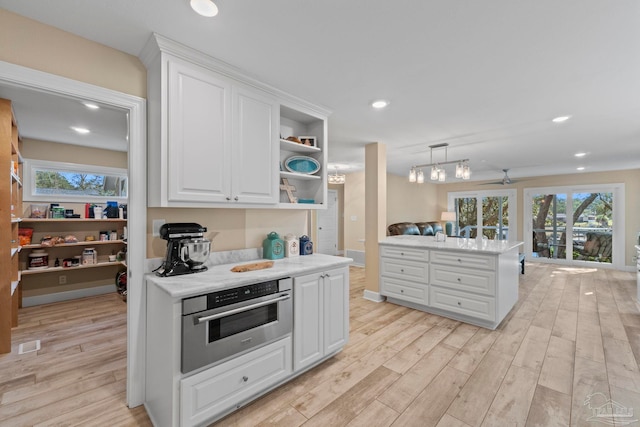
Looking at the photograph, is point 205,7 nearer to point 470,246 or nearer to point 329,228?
point 470,246

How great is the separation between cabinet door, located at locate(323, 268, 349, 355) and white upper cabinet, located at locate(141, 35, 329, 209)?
33.7 inches

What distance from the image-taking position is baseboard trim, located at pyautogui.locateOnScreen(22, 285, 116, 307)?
3857 mm

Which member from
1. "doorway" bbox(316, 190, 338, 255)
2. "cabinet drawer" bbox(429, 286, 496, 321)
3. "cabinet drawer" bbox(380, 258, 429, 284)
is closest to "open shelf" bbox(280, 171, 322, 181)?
"cabinet drawer" bbox(380, 258, 429, 284)

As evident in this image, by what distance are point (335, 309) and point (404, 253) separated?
1762mm

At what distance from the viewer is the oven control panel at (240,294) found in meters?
1.67

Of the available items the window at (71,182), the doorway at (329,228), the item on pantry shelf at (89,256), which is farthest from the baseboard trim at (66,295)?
the doorway at (329,228)

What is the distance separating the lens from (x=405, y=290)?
380 cm

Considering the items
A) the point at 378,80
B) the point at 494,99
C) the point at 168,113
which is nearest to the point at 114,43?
the point at 168,113

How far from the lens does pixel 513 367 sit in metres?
2.38

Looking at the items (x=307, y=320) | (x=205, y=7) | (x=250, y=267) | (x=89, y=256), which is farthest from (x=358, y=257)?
(x=205, y=7)

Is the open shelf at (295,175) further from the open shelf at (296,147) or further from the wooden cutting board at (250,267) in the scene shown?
the wooden cutting board at (250,267)

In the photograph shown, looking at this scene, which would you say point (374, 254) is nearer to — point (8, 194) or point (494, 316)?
point (494, 316)

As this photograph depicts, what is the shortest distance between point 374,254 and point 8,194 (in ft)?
13.7

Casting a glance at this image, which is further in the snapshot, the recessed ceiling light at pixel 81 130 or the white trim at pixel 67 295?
the white trim at pixel 67 295
